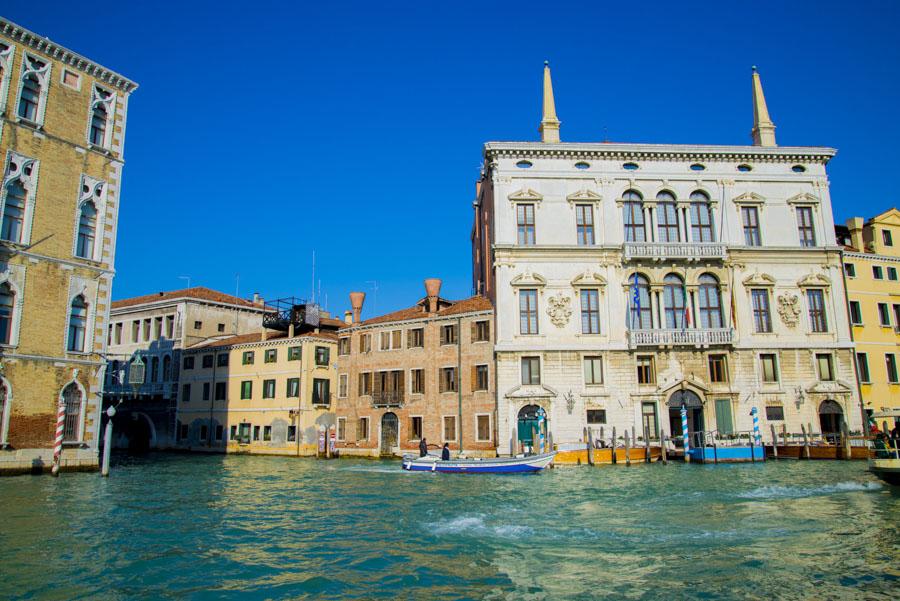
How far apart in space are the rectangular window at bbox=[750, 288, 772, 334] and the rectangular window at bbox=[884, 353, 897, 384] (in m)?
7.77

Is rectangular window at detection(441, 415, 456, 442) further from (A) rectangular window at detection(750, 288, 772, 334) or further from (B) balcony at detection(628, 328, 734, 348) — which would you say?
(A) rectangular window at detection(750, 288, 772, 334)

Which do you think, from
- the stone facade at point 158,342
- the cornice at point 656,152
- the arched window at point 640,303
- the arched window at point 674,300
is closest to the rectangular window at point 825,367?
the arched window at point 674,300

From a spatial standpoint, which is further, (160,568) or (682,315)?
(682,315)

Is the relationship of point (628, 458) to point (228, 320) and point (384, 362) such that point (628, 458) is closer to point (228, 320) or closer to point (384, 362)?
point (384, 362)

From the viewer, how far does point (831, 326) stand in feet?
112

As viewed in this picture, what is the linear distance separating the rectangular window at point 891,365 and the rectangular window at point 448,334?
75.4 ft

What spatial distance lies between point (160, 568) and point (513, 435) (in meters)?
22.4

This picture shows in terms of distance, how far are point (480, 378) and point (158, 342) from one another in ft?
89.3

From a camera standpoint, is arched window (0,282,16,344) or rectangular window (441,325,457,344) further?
rectangular window (441,325,457,344)

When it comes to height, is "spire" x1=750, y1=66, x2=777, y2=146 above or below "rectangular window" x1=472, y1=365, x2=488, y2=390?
above

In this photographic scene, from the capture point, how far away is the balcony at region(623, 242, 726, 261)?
110ft

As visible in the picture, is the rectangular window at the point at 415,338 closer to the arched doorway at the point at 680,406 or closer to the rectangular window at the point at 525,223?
the rectangular window at the point at 525,223

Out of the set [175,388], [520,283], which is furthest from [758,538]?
[175,388]

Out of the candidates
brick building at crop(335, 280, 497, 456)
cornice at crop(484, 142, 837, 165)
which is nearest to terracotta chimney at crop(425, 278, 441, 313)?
brick building at crop(335, 280, 497, 456)
